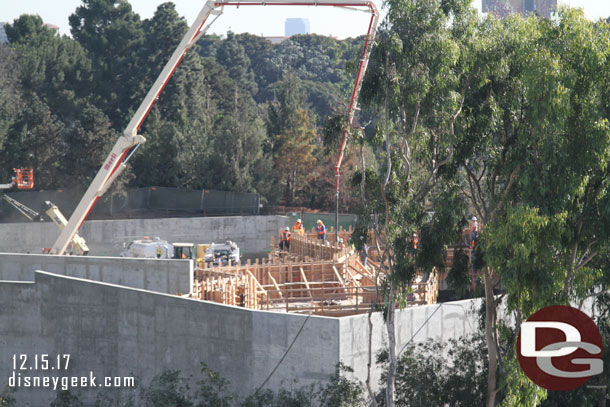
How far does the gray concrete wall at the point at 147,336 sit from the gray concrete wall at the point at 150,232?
23.7 metres

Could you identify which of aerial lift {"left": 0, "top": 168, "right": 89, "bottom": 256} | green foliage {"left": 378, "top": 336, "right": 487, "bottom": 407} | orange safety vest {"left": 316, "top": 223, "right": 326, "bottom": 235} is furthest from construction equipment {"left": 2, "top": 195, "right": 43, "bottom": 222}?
green foliage {"left": 378, "top": 336, "right": 487, "bottom": 407}

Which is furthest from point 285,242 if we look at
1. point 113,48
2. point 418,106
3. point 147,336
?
point 113,48

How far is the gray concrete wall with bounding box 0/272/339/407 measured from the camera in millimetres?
22219

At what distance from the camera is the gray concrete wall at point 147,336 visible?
72.9 ft

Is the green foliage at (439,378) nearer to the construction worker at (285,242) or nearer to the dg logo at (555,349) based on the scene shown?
the dg logo at (555,349)

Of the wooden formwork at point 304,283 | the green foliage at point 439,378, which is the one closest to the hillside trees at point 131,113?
the wooden formwork at point 304,283

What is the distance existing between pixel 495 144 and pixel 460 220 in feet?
7.09

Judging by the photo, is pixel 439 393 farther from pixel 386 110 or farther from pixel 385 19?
pixel 385 19

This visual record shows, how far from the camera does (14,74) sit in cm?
7006

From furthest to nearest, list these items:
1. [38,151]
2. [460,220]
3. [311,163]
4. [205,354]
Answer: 1. [311,163]
2. [38,151]
3. [205,354]
4. [460,220]

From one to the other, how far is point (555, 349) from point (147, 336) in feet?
40.5

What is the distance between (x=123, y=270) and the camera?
97.7 ft

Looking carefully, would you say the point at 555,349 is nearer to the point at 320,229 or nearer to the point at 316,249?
the point at 316,249

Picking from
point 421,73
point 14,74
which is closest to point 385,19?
point 421,73
